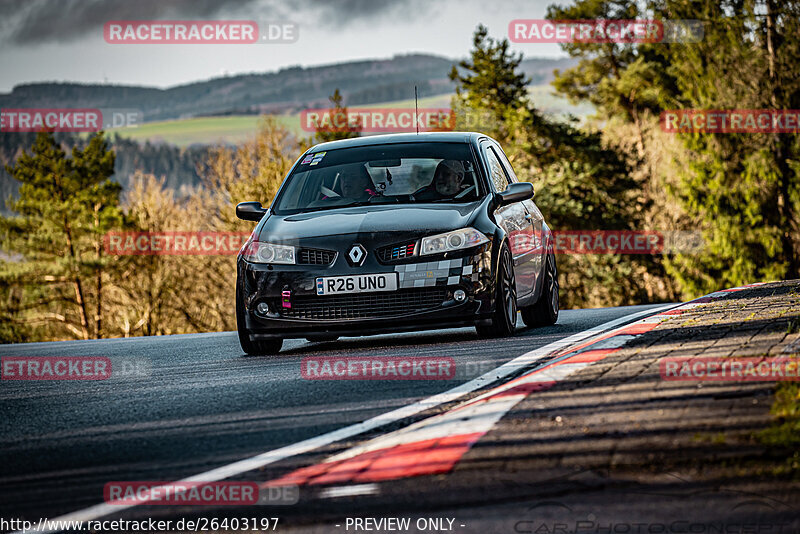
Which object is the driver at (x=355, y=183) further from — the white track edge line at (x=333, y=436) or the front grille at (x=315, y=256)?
the white track edge line at (x=333, y=436)

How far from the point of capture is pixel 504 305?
888 centimetres

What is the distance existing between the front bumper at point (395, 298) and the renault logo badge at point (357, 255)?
40 mm

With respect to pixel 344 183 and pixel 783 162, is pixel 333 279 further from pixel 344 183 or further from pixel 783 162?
pixel 783 162

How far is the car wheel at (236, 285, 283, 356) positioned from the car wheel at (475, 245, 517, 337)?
1820mm

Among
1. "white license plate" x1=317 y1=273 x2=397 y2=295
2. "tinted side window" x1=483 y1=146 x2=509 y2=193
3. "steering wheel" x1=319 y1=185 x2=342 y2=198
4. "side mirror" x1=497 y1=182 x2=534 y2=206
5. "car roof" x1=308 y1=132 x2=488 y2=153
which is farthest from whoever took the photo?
"car roof" x1=308 y1=132 x2=488 y2=153

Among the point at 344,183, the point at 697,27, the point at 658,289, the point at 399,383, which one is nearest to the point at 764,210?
the point at 697,27

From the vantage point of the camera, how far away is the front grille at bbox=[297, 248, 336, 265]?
28.3 feet

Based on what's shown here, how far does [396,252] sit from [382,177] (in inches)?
61.2

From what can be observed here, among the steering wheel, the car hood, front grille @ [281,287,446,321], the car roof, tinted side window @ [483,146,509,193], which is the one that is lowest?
front grille @ [281,287,446,321]

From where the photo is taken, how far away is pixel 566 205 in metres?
48.4

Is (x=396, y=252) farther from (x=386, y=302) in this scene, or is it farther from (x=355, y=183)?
(x=355, y=183)

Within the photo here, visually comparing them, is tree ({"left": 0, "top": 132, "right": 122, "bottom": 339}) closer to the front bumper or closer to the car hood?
the car hood

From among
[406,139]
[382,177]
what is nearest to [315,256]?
[382,177]

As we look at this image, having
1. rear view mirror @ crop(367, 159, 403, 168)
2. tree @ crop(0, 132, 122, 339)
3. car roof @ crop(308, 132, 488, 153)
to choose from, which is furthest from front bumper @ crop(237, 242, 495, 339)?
tree @ crop(0, 132, 122, 339)
